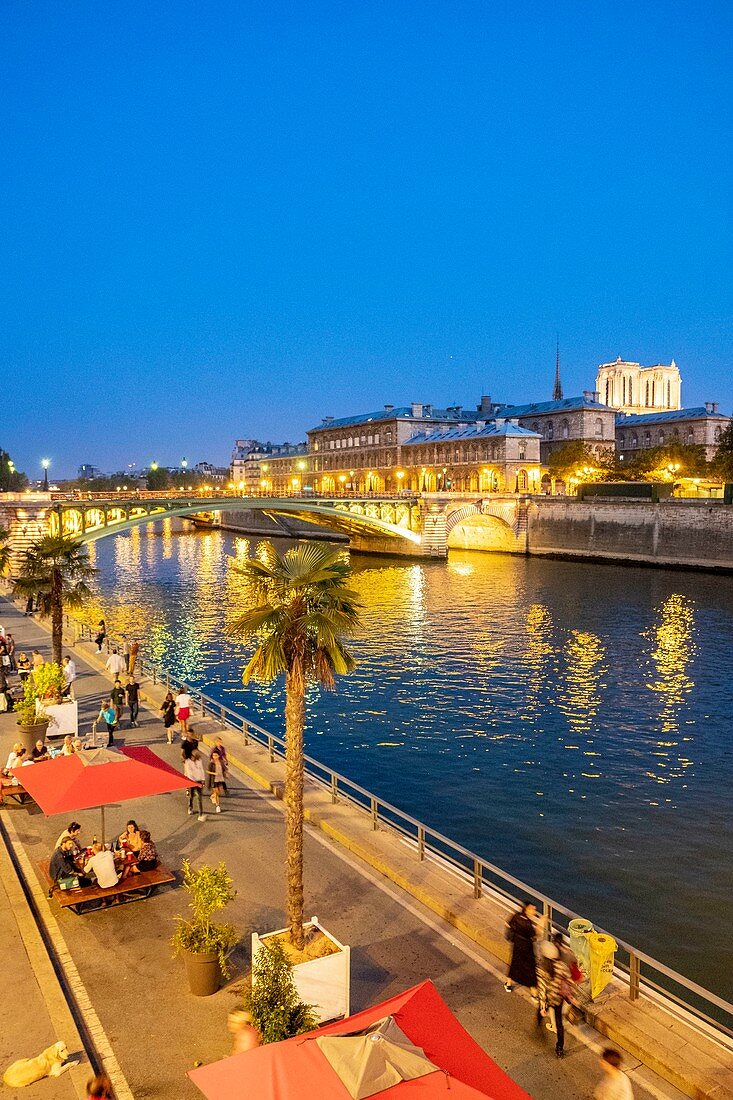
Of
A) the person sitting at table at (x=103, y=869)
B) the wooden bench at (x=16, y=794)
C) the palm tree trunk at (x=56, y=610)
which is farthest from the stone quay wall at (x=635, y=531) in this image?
the person sitting at table at (x=103, y=869)

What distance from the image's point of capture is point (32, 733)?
18438mm

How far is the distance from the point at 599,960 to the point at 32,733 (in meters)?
13.4

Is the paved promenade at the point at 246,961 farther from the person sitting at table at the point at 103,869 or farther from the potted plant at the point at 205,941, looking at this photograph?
the person sitting at table at the point at 103,869

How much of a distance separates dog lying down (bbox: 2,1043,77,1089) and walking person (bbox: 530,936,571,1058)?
14.7 ft

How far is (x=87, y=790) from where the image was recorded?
38.6 feet

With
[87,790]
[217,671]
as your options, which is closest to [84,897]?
[87,790]

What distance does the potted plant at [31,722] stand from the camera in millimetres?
18438

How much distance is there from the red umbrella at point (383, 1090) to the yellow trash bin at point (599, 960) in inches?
117

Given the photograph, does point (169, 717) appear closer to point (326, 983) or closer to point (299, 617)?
point (299, 617)

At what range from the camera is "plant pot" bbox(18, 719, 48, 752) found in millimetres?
18406

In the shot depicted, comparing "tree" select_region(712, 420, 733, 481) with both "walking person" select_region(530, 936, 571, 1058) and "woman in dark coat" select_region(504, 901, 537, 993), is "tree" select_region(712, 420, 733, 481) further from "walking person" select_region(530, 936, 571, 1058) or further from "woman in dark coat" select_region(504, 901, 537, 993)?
"walking person" select_region(530, 936, 571, 1058)

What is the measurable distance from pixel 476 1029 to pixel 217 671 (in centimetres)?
2693

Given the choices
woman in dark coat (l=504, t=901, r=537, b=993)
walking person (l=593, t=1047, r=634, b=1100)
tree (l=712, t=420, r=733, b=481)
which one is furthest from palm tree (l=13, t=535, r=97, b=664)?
tree (l=712, t=420, r=733, b=481)

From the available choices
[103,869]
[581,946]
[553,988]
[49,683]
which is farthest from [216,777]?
[553,988]
